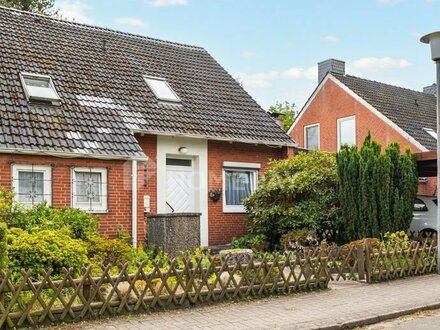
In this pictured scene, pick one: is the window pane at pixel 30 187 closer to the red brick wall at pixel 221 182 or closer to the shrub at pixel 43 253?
the shrub at pixel 43 253

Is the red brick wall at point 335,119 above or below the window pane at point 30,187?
above

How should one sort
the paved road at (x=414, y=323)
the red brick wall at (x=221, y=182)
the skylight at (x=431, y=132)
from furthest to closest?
the skylight at (x=431, y=132) < the red brick wall at (x=221, y=182) < the paved road at (x=414, y=323)

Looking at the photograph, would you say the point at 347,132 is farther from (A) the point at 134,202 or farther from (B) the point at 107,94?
(A) the point at 134,202

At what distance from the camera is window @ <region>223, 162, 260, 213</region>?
17.4 m

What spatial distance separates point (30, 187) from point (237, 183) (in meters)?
6.82

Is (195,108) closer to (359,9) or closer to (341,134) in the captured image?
(359,9)

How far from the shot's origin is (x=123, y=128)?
48.3ft

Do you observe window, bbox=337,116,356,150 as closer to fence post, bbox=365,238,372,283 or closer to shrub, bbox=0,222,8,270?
fence post, bbox=365,238,372,283

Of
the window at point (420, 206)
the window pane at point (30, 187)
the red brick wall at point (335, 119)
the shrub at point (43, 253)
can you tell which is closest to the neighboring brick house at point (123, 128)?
the window pane at point (30, 187)

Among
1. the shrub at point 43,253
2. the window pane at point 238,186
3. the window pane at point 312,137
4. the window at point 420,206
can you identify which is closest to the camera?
the shrub at point 43,253

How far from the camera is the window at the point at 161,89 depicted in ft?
56.0

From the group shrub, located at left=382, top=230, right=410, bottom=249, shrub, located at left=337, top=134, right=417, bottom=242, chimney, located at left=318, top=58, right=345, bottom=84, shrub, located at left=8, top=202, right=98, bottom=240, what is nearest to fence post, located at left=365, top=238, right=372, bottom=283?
shrub, located at left=382, top=230, right=410, bottom=249

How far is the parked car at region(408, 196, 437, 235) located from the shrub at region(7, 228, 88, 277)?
1120 cm

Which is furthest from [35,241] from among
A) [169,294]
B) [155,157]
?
[155,157]
